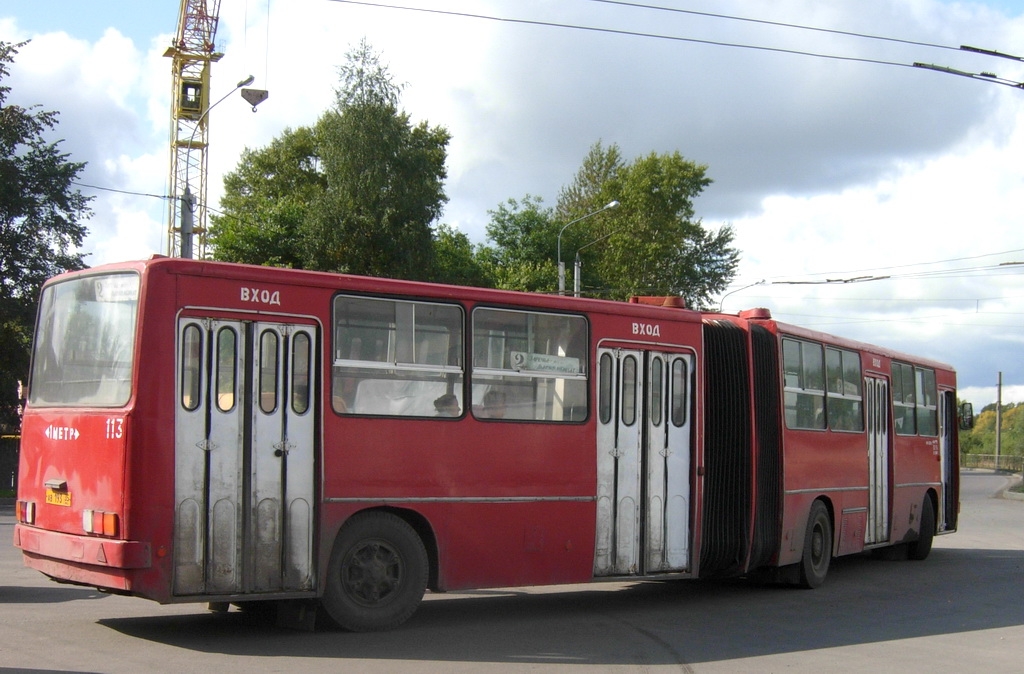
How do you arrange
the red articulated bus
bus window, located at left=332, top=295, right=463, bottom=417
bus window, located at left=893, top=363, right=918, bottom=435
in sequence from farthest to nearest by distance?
bus window, located at left=893, top=363, right=918, bottom=435 → bus window, located at left=332, top=295, right=463, bottom=417 → the red articulated bus

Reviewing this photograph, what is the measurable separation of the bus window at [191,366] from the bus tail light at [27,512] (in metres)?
1.86

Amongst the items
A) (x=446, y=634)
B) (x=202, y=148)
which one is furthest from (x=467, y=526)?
(x=202, y=148)

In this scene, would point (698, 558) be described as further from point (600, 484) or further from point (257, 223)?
point (257, 223)

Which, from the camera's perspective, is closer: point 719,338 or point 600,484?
point 600,484

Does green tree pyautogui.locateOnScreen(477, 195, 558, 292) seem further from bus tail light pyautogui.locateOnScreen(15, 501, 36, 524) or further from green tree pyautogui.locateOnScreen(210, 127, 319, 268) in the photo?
bus tail light pyautogui.locateOnScreen(15, 501, 36, 524)

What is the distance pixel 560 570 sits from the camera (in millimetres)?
10523

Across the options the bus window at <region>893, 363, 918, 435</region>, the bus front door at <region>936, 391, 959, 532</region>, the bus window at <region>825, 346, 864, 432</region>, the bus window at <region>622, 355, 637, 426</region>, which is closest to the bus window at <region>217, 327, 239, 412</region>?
the bus window at <region>622, 355, 637, 426</region>

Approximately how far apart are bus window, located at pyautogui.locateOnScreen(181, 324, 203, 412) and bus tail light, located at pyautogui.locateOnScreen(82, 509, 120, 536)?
→ 0.96 meters

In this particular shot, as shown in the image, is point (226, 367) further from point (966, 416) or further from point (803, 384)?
point (966, 416)

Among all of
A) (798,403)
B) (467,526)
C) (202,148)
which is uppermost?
(202,148)

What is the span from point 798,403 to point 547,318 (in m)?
4.55

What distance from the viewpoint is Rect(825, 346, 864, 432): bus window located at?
1470 centimetres

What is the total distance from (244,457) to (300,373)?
82 centimetres

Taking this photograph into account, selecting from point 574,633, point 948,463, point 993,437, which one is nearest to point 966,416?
point 948,463
